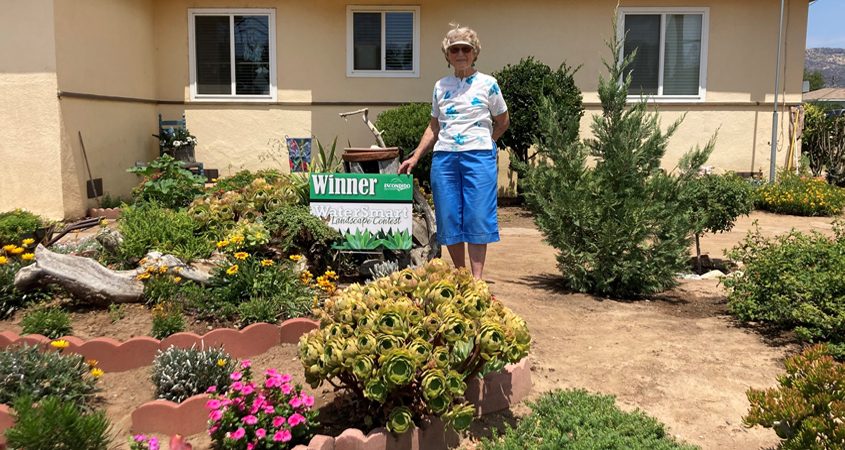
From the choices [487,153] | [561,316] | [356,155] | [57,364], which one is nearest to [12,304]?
[57,364]

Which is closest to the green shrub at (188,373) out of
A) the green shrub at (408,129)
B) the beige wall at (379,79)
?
the green shrub at (408,129)

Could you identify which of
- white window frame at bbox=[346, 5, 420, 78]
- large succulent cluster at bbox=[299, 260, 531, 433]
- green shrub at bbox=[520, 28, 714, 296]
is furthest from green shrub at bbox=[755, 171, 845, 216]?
large succulent cluster at bbox=[299, 260, 531, 433]

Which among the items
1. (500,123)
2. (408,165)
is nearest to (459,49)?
(500,123)

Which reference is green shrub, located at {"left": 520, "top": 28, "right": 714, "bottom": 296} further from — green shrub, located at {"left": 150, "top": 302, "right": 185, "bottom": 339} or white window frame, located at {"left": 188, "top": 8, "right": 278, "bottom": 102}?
white window frame, located at {"left": 188, "top": 8, "right": 278, "bottom": 102}

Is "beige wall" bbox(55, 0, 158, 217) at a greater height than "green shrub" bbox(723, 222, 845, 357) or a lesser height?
greater

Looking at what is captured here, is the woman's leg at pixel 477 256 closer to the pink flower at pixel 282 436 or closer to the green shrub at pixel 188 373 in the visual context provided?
the green shrub at pixel 188 373

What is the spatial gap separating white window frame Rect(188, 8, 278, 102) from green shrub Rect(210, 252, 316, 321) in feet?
25.3

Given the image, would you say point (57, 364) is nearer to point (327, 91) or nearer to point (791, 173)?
point (327, 91)

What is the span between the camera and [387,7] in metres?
11.9

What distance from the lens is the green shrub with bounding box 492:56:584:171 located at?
10633 millimetres

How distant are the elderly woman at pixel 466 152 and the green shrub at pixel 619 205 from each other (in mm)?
1207

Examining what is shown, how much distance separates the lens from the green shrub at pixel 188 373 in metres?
3.37

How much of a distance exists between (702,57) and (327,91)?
6.68m

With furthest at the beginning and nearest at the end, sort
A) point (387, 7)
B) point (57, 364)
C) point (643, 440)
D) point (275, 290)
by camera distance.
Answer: point (387, 7), point (275, 290), point (57, 364), point (643, 440)
